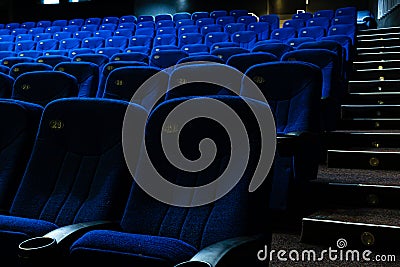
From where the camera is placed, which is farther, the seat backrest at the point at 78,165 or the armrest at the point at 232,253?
the seat backrest at the point at 78,165

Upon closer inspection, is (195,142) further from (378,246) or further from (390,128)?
(390,128)

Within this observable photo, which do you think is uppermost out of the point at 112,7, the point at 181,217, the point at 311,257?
the point at 112,7

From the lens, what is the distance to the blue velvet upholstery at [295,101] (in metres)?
0.97

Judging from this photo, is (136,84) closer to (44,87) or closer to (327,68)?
(44,87)

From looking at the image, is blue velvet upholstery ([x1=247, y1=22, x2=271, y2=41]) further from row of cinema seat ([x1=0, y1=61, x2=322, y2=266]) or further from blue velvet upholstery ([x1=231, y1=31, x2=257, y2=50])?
row of cinema seat ([x1=0, y1=61, x2=322, y2=266])

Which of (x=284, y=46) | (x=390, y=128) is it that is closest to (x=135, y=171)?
(x=390, y=128)

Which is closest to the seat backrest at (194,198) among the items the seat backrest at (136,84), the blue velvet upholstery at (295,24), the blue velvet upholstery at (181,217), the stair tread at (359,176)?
the blue velvet upholstery at (181,217)

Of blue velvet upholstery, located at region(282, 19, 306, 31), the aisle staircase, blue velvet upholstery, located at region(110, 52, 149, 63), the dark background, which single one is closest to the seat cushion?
the aisle staircase

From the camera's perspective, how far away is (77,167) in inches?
29.3

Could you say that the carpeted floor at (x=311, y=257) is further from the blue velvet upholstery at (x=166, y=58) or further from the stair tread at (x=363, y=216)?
the blue velvet upholstery at (x=166, y=58)

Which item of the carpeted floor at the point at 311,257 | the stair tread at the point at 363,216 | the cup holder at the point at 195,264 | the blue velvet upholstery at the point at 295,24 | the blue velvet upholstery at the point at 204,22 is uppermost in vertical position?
the blue velvet upholstery at the point at 204,22

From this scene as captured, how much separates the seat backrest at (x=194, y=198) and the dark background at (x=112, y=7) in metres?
4.08

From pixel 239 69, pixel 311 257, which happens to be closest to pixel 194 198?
pixel 311 257

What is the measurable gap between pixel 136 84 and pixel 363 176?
2.09ft
